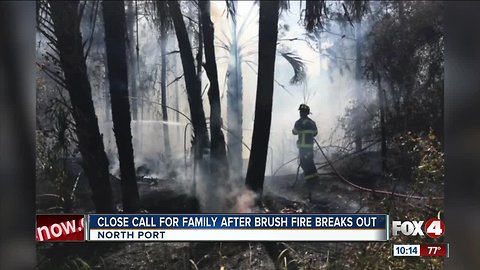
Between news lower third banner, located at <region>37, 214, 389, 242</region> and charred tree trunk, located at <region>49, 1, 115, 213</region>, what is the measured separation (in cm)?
21

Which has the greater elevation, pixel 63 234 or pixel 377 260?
pixel 63 234

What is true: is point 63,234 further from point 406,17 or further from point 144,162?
point 406,17

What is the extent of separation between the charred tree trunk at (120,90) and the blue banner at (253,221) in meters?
0.14

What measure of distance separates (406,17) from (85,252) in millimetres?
2360

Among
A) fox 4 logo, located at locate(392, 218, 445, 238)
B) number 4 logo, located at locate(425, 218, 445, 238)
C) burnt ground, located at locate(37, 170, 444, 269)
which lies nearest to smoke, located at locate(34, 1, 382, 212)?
burnt ground, located at locate(37, 170, 444, 269)

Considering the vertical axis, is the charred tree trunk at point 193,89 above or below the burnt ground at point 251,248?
above

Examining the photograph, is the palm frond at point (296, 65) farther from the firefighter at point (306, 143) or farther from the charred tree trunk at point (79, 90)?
the charred tree trunk at point (79, 90)

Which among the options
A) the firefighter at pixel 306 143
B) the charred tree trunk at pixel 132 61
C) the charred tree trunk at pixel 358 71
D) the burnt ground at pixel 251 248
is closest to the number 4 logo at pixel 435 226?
the burnt ground at pixel 251 248

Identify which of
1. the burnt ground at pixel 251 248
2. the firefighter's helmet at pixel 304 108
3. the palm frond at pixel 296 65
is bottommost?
the burnt ground at pixel 251 248

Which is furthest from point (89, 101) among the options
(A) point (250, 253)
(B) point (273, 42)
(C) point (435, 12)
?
(C) point (435, 12)

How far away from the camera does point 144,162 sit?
2.72 meters

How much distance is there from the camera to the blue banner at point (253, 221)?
269 centimetres

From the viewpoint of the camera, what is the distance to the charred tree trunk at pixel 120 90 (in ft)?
8.89

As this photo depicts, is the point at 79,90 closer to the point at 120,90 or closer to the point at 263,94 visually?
the point at 120,90
